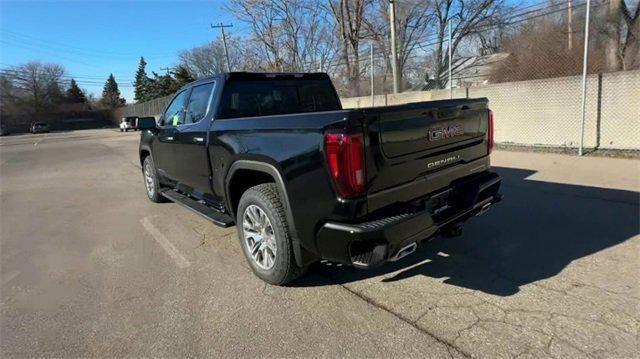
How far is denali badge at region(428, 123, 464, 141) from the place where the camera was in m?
3.28

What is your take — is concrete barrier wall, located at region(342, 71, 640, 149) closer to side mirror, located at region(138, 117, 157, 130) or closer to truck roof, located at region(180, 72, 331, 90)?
truck roof, located at region(180, 72, 331, 90)

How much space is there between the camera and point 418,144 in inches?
124

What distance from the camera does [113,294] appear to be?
3756 millimetres

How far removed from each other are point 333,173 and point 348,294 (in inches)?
47.2

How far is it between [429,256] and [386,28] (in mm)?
24370

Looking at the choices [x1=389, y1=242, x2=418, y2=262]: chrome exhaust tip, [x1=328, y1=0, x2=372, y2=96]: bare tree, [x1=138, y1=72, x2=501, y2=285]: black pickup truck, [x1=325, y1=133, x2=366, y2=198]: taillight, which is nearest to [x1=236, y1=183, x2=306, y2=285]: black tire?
[x1=138, y1=72, x2=501, y2=285]: black pickup truck

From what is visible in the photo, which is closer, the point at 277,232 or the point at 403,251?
the point at 403,251

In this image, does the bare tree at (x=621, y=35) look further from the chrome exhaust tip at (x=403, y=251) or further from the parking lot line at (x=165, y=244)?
the parking lot line at (x=165, y=244)

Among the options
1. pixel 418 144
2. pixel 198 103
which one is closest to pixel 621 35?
pixel 418 144

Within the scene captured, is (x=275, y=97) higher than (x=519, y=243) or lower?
higher

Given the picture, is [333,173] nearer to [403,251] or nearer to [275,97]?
[403,251]

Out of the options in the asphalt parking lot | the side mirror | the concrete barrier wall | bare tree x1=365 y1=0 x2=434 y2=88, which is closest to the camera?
the asphalt parking lot

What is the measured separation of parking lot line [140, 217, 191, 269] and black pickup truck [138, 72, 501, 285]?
0.54 m

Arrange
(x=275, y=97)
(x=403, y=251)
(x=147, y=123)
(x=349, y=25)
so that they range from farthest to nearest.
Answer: (x=349, y=25), (x=147, y=123), (x=275, y=97), (x=403, y=251)
